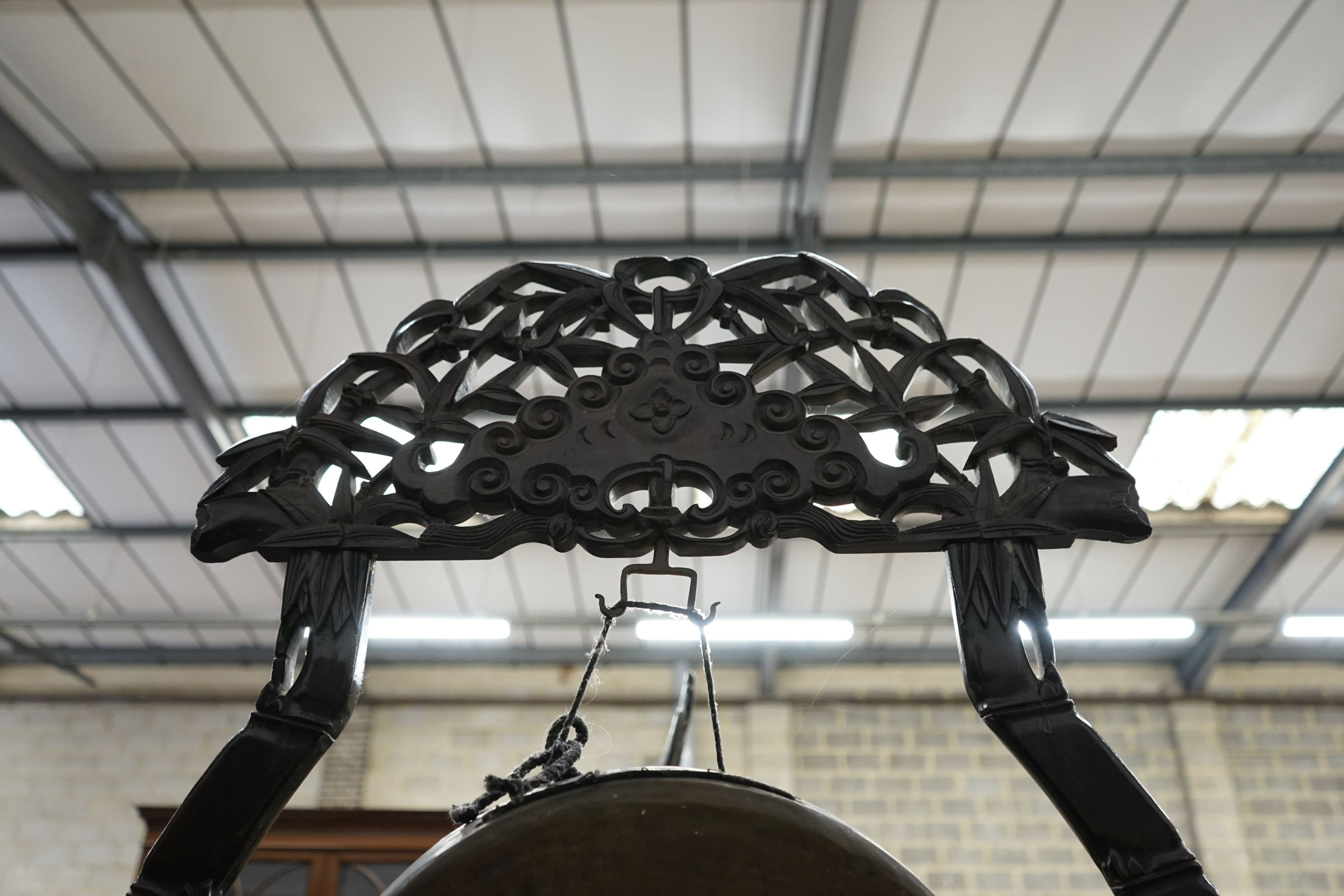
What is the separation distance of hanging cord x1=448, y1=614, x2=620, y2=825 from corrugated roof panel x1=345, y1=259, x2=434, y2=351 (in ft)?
15.9

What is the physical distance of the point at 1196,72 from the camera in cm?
520

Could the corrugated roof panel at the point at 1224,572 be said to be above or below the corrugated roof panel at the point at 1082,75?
below

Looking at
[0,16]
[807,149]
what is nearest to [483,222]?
[807,149]

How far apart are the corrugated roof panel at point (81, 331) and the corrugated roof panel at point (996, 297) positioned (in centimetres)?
531

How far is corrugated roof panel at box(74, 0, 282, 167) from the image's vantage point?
198 inches

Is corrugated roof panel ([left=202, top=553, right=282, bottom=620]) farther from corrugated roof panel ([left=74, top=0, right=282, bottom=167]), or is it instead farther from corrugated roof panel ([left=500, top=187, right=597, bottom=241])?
corrugated roof panel ([left=500, top=187, right=597, bottom=241])

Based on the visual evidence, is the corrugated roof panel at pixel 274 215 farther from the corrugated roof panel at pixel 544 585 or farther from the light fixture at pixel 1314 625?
the light fixture at pixel 1314 625

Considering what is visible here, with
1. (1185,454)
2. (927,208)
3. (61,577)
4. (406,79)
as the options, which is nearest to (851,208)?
(927,208)

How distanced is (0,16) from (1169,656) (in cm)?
980

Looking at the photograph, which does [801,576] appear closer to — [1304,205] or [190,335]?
[1304,205]

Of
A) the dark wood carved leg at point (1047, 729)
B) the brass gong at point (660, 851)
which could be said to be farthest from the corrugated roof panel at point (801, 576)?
the brass gong at point (660, 851)

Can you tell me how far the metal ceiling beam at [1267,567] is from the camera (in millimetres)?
7344

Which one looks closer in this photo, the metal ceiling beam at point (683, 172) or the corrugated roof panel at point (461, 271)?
the metal ceiling beam at point (683, 172)

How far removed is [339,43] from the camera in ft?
16.8
